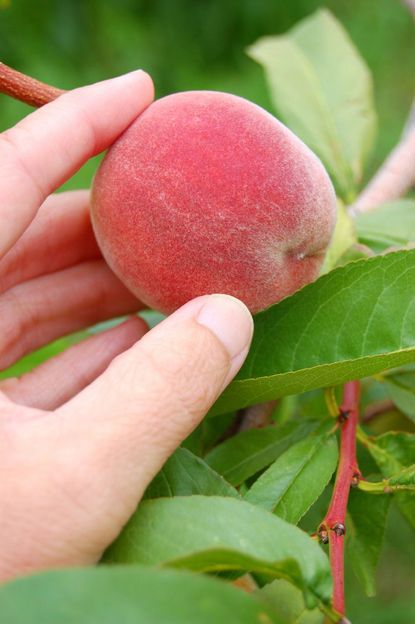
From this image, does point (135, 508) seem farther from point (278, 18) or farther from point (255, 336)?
point (278, 18)

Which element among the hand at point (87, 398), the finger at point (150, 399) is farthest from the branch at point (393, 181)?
the finger at point (150, 399)

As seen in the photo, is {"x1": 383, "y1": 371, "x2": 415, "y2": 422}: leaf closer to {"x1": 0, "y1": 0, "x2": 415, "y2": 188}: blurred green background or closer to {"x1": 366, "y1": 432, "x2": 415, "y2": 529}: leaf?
{"x1": 366, "y1": 432, "x2": 415, "y2": 529}: leaf

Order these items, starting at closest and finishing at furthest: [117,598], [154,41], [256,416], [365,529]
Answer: [117,598]
[365,529]
[256,416]
[154,41]

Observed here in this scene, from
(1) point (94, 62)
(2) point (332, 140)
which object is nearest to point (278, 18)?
(1) point (94, 62)

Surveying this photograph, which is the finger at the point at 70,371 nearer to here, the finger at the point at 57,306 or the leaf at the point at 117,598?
the finger at the point at 57,306

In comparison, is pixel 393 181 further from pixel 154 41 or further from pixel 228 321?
pixel 154 41

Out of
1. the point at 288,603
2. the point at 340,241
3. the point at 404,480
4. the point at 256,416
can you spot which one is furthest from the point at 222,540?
the point at 340,241
